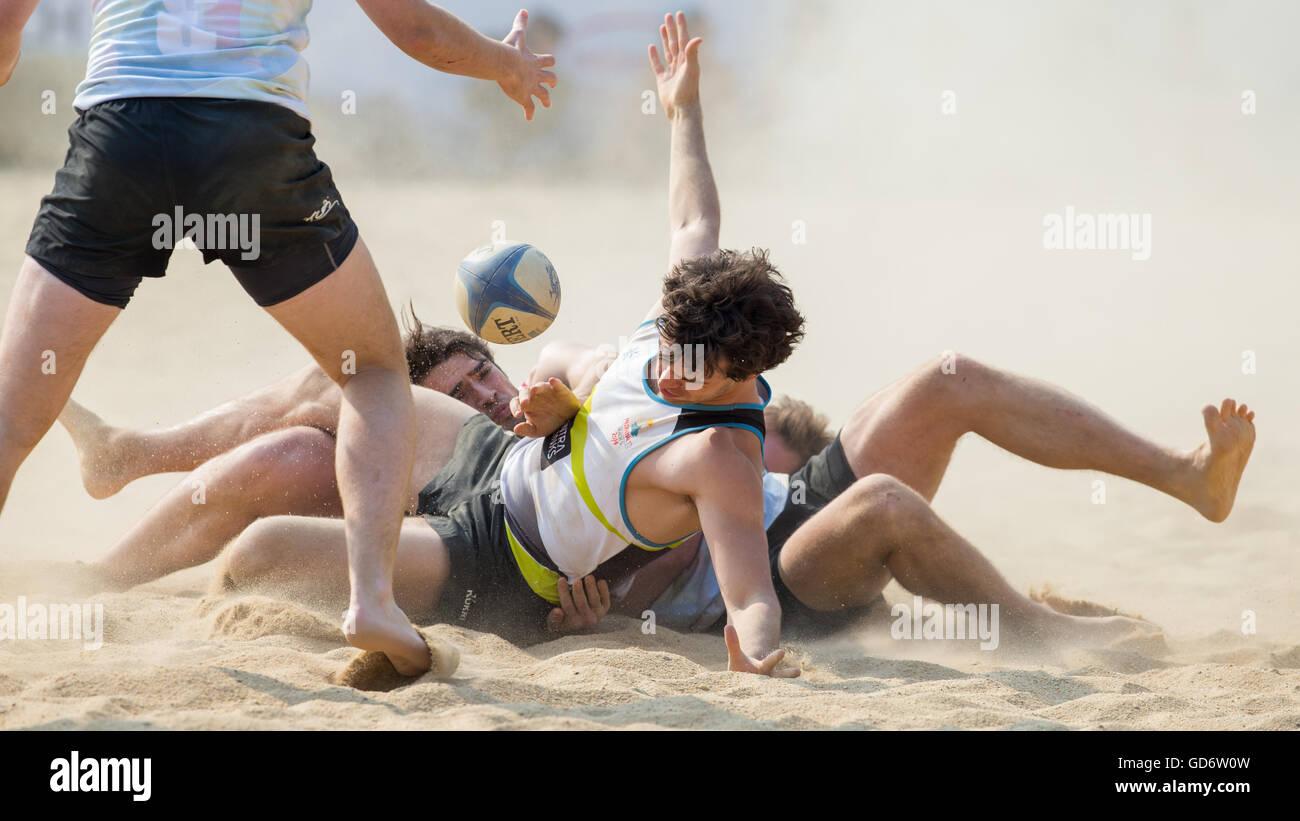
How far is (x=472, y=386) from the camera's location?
441 centimetres

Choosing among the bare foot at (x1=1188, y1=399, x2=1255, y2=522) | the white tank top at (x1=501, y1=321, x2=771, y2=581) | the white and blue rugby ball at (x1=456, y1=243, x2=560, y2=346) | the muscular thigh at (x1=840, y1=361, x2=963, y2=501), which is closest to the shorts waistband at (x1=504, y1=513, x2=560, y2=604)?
the white tank top at (x1=501, y1=321, x2=771, y2=581)

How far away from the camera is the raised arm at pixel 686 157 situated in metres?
3.65

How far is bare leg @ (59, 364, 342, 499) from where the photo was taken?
4156mm

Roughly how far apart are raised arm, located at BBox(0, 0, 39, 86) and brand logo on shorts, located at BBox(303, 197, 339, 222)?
62 centimetres

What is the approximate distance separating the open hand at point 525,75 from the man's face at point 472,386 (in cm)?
146

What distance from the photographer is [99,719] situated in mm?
2092

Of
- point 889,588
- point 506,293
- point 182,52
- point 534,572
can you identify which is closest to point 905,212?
point 889,588

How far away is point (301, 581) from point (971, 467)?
3.98 m

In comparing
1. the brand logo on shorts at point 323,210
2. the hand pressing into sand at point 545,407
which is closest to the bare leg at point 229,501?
the hand pressing into sand at point 545,407

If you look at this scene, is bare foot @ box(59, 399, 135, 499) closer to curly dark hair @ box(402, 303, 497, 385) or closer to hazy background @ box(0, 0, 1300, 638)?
hazy background @ box(0, 0, 1300, 638)

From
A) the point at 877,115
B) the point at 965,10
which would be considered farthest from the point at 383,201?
the point at 965,10

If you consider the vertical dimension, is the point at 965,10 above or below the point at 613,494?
above

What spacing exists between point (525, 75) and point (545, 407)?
0.88 m
